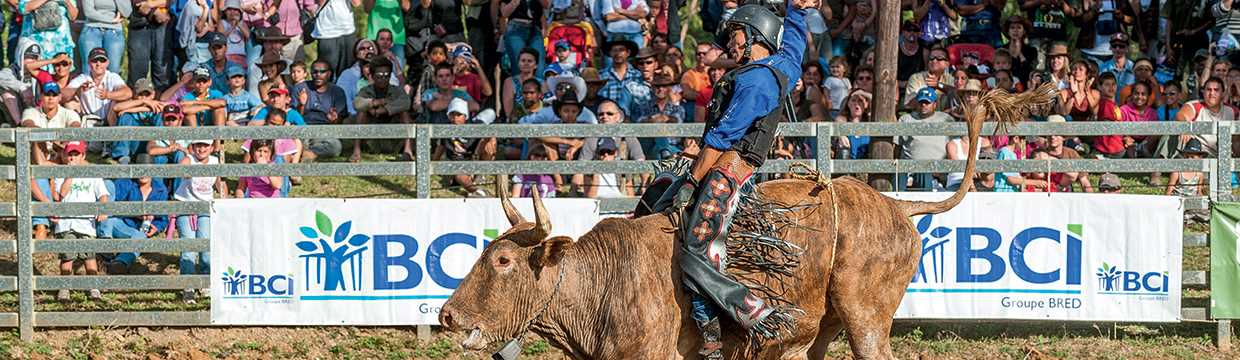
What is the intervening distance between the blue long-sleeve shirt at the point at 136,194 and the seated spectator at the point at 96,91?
74.9 inches

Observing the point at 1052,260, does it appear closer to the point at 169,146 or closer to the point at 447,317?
the point at 447,317

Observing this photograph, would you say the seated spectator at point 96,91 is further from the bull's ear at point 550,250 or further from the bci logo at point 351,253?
the bull's ear at point 550,250

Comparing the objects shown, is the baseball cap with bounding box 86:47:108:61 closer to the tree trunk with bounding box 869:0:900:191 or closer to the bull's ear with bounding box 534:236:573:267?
the tree trunk with bounding box 869:0:900:191

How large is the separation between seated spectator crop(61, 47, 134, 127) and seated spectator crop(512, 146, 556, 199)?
13.1 ft

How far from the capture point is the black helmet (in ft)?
24.2

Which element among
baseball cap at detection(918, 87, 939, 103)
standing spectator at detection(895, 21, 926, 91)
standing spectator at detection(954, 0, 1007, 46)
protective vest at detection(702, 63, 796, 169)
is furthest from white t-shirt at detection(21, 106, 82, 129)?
standing spectator at detection(954, 0, 1007, 46)

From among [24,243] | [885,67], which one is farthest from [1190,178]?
[24,243]

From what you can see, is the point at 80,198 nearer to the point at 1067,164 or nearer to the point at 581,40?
the point at 581,40

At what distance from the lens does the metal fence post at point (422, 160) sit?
1088 centimetres

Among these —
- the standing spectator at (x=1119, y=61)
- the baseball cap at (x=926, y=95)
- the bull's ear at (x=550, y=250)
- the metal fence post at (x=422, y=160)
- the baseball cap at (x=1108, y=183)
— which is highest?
the standing spectator at (x=1119, y=61)

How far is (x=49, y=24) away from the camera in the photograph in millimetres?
15109

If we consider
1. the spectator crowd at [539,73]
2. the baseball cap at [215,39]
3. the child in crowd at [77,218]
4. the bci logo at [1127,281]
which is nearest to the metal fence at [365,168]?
the bci logo at [1127,281]

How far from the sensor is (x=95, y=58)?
14.5 meters

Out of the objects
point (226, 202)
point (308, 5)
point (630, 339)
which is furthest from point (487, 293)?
point (308, 5)
